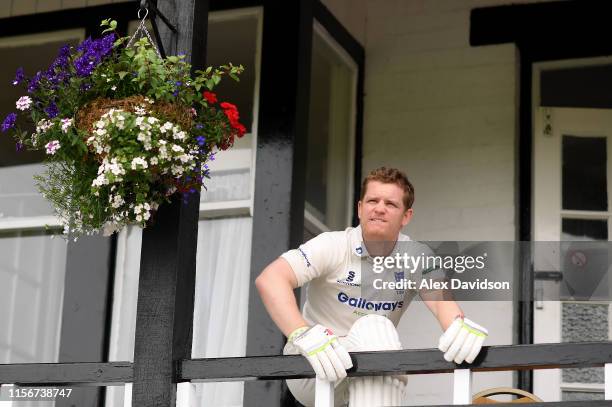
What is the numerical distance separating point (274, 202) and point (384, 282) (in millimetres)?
1126

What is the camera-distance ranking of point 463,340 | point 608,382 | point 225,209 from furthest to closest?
point 225,209 < point 463,340 < point 608,382

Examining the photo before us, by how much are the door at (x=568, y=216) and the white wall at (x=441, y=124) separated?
0.19 meters

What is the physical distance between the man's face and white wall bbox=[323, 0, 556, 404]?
1.72 meters

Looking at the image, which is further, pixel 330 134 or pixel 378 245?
pixel 330 134

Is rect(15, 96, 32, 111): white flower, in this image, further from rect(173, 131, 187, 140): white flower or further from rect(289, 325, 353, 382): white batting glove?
rect(289, 325, 353, 382): white batting glove

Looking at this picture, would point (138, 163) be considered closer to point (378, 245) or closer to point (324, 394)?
point (324, 394)

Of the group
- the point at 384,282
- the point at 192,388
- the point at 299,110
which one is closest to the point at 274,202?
the point at 299,110

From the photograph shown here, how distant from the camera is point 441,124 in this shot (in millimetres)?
7492

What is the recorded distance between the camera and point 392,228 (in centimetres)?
552

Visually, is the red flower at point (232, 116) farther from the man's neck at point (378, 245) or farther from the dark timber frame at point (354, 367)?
the dark timber frame at point (354, 367)

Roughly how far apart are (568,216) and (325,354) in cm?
289

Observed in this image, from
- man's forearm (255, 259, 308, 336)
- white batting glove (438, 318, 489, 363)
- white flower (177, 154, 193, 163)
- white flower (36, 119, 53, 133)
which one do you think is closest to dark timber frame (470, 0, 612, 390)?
man's forearm (255, 259, 308, 336)

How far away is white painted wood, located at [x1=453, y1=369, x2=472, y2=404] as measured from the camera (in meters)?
4.73

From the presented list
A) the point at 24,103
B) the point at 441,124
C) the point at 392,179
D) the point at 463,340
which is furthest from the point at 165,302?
the point at 441,124
